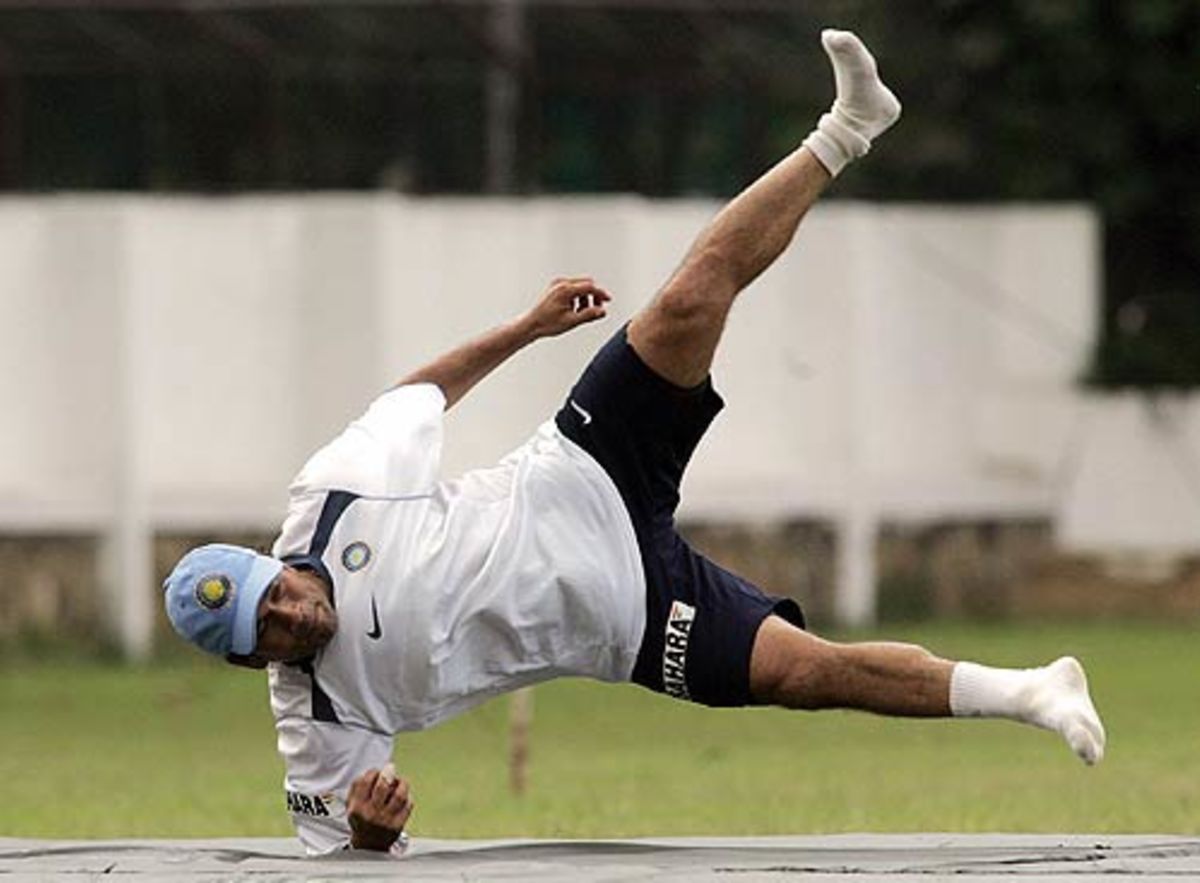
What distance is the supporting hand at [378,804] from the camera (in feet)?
33.3

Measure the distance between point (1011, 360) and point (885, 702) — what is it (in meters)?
15.7

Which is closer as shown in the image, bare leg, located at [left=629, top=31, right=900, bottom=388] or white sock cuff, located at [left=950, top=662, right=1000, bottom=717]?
white sock cuff, located at [left=950, top=662, right=1000, bottom=717]

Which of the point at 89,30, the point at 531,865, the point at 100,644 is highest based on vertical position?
the point at 89,30

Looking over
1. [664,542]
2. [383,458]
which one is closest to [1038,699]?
[664,542]

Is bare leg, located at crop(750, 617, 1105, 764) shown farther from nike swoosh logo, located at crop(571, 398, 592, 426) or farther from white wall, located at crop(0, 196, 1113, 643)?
white wall, located at crop(0, 196, 1113, 643)

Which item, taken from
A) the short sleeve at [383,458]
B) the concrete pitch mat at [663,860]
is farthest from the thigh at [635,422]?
the concrete pitch mat at [663,860]

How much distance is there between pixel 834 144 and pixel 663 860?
6.73 feet

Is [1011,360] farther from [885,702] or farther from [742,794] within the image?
[885,702]

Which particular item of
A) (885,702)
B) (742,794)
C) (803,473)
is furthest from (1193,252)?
(885,702)

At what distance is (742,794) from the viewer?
15938 millimetres

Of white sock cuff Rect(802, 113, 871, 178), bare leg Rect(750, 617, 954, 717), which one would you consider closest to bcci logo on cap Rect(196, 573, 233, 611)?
bare leg Rect(750, 617, 954, 717)

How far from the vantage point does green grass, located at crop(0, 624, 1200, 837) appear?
47.2ft

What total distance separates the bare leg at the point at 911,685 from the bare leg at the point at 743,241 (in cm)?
78

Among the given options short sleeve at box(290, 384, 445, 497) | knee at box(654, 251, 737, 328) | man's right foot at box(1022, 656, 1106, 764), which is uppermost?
knee at box(654, 251, 737, 328)
